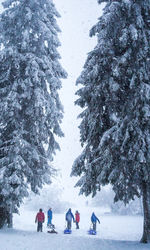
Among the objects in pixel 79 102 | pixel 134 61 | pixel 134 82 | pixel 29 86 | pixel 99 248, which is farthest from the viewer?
pixel 29 86

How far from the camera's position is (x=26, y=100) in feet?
44.4

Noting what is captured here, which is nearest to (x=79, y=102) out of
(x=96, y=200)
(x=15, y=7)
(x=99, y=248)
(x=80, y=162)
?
(x=80, y=162)

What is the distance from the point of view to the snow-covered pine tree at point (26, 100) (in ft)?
37.3

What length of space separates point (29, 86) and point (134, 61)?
607 cm

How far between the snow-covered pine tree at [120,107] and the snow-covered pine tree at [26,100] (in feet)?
8.95

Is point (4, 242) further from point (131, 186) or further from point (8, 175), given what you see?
point (131, 186)

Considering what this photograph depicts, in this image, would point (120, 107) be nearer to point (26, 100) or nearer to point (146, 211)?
point (146, 211)

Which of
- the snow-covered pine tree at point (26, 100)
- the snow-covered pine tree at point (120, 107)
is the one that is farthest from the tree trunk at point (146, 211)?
the snow-covered pine tree at point (26, 100)

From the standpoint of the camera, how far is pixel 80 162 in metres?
11.0

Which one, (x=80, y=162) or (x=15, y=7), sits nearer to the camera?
(x=80, y=162)

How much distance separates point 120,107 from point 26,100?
19.2ft

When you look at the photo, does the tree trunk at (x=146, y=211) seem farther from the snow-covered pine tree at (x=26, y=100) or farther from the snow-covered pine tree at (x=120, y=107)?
the snow-covered pine tree at (x=26, y=100)

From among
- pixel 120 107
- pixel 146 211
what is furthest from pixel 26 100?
pixel 146 211

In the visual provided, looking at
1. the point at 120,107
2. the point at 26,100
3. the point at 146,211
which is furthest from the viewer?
the point at 26,100
